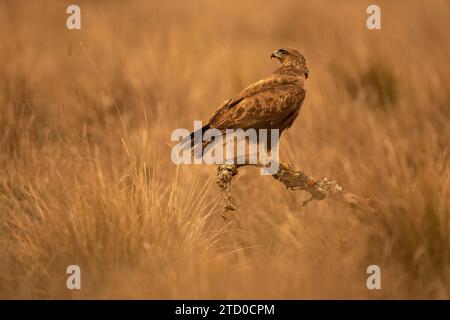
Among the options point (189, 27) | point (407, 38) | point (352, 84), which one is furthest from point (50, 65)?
point (407, 38)

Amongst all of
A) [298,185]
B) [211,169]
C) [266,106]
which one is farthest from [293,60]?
[211,169]

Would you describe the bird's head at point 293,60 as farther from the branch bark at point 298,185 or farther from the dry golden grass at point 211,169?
the dry golden grass at point 211,169

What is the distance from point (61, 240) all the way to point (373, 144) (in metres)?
2.83

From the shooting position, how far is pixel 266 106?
4223mm

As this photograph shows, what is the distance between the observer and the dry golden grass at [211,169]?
3971mm

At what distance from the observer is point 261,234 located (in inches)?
195

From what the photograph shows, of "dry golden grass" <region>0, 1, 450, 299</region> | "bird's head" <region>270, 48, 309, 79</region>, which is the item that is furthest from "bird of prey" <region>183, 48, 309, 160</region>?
"dry golden grass" <region>0, 1, 450, 299</region>

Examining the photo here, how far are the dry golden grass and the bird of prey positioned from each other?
0.51m

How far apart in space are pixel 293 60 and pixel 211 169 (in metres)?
1.64

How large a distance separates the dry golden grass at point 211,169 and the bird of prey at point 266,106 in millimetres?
514

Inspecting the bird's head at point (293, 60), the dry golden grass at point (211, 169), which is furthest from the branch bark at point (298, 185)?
the bird's head at point (293, 60)

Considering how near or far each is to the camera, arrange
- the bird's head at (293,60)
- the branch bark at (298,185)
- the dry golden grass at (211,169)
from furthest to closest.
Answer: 1. the bird's head at (293,60)
2. the branch bark at (298,185)
3. the dry golden grass at (211,169)

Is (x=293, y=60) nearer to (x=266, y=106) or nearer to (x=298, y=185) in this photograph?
(x=266, y=106)

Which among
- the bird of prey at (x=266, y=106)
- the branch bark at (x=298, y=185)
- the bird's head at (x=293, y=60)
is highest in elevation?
the bird's head at (x=293, y=60)
